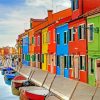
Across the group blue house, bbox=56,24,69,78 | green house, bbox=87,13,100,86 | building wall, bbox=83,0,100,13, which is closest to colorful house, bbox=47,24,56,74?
blue house, bbox=56,24,69,78

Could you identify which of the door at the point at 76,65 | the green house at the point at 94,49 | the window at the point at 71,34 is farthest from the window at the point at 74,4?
the door at the point at 76,65

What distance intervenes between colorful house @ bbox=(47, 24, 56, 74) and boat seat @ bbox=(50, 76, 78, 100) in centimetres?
Answer: 1040

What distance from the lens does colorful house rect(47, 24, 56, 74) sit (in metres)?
39.0

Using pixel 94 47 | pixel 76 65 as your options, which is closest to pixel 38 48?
pixel 76 65

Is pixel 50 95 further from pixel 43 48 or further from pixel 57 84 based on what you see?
pixel 43 48

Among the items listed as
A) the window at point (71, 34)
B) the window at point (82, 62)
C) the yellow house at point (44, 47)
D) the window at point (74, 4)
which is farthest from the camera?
the yellow house at point (44, 47)

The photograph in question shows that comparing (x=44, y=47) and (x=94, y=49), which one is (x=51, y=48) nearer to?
(x=44, y=47)

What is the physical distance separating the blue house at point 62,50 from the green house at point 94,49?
251 inches

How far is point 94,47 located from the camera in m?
26.5

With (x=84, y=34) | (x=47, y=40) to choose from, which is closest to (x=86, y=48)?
(x=84, y=34)

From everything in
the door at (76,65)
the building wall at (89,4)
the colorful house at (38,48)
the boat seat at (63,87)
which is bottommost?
the boat seat at (63,87)

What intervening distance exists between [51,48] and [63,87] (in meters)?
15.8

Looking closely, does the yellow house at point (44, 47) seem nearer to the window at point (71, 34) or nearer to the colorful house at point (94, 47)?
the window at point (71, 34)

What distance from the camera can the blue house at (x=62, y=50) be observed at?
3409 centimetres
